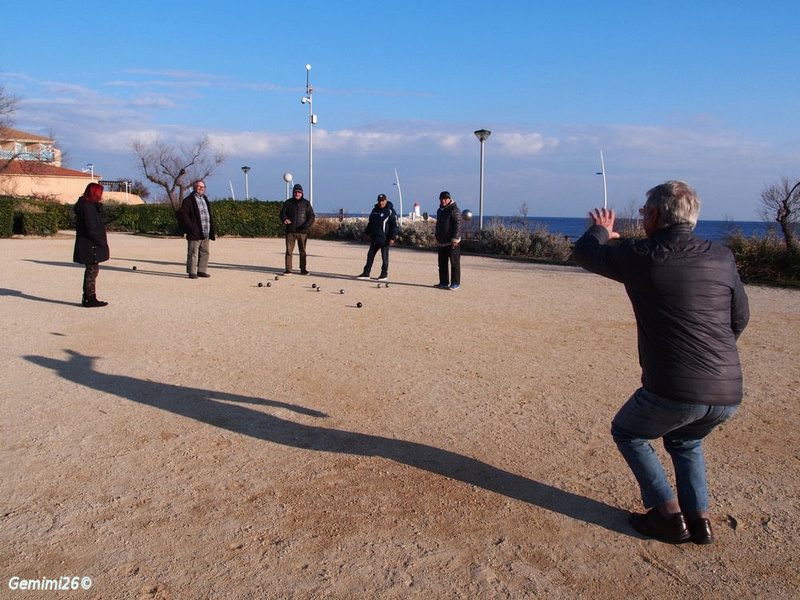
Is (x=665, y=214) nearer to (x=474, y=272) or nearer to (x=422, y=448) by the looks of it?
(x=422, y=448)

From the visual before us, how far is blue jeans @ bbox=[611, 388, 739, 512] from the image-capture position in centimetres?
326

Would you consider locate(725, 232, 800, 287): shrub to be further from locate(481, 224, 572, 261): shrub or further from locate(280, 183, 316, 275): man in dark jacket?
locate(280, 183, 316, 275): man in dark jacket

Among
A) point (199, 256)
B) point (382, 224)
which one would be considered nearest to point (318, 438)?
point (382, 224)

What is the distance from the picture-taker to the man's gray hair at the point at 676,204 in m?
3.15

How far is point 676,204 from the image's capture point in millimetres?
3160

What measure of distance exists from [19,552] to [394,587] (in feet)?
5.95

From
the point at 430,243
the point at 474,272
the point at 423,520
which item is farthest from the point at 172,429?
the point at 430,243

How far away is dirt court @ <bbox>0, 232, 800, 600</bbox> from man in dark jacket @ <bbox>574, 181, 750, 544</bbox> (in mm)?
332

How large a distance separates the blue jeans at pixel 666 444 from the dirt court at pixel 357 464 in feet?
0.90

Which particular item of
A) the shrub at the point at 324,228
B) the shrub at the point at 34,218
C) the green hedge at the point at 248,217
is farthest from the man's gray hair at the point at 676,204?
the green hedge at the point at 248,217

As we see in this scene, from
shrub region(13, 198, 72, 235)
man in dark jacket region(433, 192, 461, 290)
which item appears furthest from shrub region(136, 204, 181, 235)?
man in dark jacket region(433, 192, 461, 290)

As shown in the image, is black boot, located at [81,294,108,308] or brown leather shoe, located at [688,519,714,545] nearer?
brown leather shoe, located at [688,519,714,545]

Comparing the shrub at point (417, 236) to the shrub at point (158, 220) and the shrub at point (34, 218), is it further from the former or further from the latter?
the shrub at point (34, 218)

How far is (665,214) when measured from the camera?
318 centimetres
